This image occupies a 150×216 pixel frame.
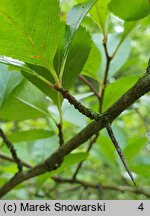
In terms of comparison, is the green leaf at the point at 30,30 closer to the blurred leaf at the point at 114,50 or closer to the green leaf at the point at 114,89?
the green leaf at the point at 114,89

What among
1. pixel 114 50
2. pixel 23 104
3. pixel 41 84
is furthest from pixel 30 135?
pixel 114 50

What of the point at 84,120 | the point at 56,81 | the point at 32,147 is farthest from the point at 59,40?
the point at 32,147

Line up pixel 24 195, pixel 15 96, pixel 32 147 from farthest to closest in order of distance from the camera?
pixel 24 195
pixel 32 147
pixel 15 96

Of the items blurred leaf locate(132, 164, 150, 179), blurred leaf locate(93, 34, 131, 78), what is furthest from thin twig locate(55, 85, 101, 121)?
blurred leaf locate(132, 164, 150, 179)

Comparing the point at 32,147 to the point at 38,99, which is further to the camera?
the point at 32,147

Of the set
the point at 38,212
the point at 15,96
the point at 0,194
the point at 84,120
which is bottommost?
the point at 38,212

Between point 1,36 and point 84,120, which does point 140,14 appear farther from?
point 84,120

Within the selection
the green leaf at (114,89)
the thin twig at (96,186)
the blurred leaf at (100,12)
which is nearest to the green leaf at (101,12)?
the blurred leaf at (100,12)
